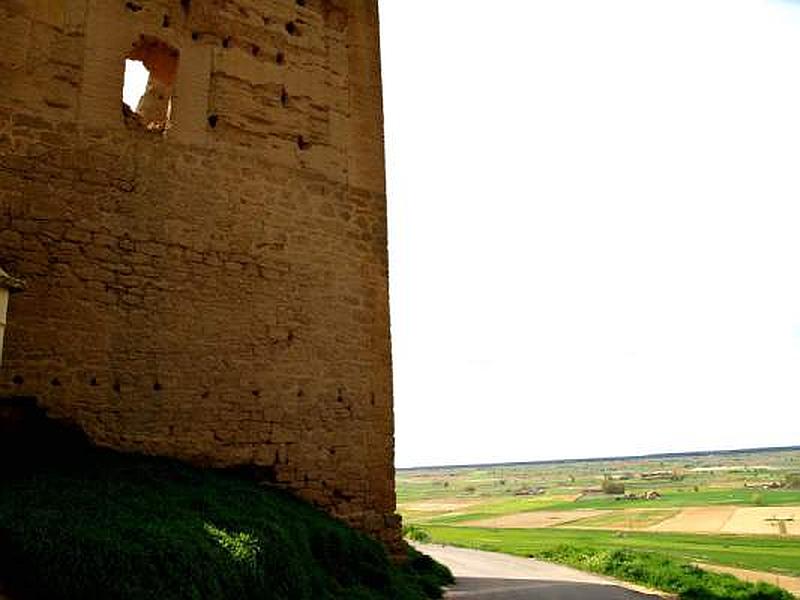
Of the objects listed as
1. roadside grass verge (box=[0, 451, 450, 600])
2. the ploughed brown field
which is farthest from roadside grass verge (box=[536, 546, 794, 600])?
the ploughed brown field

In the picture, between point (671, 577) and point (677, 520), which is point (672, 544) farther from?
point (671, 577)

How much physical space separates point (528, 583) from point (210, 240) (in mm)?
8711

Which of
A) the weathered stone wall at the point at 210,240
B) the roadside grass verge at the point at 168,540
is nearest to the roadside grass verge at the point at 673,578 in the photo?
the weathered stone wall at the point at 210,240

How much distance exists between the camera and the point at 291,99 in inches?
376

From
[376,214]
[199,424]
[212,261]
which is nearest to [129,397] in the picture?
[199,424]

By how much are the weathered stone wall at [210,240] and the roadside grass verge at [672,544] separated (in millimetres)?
15221

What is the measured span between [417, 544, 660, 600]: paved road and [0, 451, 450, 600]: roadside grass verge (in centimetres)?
326

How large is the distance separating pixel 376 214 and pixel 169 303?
3501 millimetres

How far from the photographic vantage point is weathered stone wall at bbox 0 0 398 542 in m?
7.31

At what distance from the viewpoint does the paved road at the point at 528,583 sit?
10703 mm

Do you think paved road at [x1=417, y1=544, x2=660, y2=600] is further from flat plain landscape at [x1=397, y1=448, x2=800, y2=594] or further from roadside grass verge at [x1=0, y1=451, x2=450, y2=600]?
flat plain landscape at [x1=397, y1=448, x2=800, y2=594]

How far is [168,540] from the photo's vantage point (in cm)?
474

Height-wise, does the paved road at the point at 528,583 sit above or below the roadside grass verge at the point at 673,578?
above

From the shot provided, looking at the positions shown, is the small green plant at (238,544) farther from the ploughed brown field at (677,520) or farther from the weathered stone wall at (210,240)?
the ploughed brown field at (677,520)
